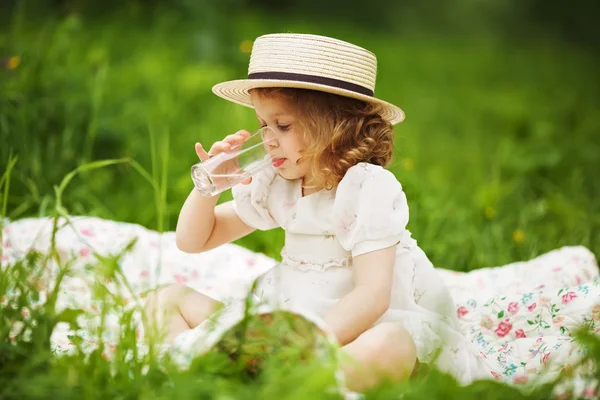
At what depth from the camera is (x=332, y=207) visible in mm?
2158

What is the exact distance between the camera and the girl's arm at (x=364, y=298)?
192 centimetres

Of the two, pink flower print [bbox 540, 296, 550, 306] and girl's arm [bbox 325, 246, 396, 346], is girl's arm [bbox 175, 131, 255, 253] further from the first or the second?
pink flower print [bbox 540, 296, 550, 306]

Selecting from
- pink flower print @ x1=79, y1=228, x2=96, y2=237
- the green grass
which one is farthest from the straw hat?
pink flower print @ x1=79, y1=228, x2=96, y2=237

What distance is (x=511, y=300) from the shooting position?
2.55 meters

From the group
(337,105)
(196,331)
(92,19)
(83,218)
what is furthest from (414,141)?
(92,19)

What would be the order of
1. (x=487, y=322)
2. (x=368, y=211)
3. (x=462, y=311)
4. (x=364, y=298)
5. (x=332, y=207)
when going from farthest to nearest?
1. (x=462, y=311)
2. (x=487, y=322)
3. (x=332, y=207)
4. (x=368, y=211)
5. (x=364, y=298)

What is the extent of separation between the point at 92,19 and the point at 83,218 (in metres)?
6.05

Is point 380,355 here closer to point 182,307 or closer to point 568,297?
point 182,307

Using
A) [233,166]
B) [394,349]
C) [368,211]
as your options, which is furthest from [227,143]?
[394,349]

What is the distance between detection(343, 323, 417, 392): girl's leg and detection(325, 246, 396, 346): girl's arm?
57 mm

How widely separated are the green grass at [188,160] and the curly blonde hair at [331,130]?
32 cm

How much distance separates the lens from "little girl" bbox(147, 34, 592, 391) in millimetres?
2023

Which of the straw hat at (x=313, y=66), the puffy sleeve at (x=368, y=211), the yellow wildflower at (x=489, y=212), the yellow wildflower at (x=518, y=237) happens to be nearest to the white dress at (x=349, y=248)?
the puffy sleeve at (x=368, y=211)

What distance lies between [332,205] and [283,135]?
22cm
